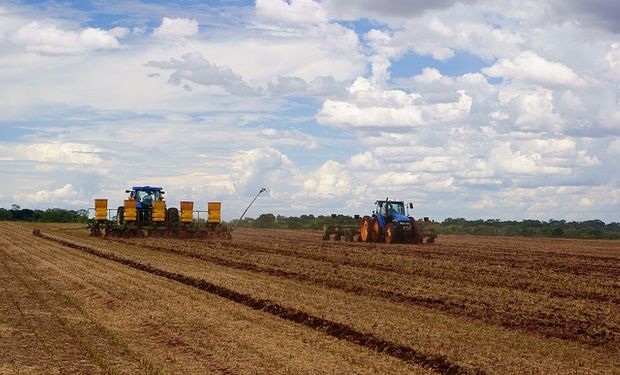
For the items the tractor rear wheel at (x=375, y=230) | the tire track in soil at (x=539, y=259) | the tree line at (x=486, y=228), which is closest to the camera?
the tire track in soil at (x=539, y=259)

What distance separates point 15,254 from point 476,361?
2201 centimetres

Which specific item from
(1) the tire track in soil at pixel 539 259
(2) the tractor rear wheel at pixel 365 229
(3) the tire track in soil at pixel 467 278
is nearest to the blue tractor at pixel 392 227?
(2) the tractor rear wheel at pixel 365 229

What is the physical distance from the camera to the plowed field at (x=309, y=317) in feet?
33.8

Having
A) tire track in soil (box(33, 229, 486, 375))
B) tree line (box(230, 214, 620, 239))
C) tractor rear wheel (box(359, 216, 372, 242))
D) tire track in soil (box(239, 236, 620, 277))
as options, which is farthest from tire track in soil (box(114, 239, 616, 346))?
tree line (box(230, 214, 620, 239))

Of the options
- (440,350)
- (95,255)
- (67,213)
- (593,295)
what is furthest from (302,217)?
(440,350)

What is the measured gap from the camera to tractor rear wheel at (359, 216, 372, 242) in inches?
1539

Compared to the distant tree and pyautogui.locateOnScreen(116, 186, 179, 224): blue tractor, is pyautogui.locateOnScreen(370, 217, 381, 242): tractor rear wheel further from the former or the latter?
the distant tree

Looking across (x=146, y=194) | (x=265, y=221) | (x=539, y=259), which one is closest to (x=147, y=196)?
(x=146, y=194)

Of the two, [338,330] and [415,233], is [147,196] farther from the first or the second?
[338,330]

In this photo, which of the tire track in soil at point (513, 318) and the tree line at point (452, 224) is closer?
the tire track in soil at point (513, 318)

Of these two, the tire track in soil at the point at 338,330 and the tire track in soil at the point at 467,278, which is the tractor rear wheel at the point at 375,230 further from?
the tire track in soil at the point at 338,330

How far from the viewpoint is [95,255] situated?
Answer: 28750 mm

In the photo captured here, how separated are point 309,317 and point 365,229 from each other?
84.8 feet

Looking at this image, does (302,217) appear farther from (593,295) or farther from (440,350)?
(440,350)
